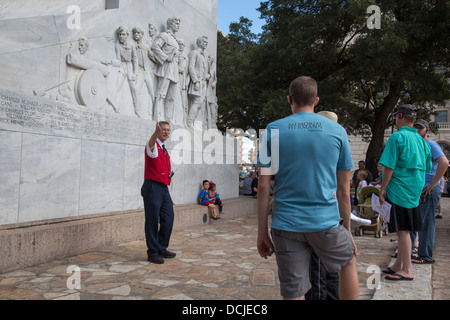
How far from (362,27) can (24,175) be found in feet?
34.0

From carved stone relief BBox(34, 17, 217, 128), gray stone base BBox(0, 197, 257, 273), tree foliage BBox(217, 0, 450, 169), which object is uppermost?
tree foliage BBox(217, 0, 450, 169)

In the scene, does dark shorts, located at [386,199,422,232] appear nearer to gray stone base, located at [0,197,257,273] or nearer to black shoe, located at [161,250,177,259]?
black shoe, located at [161,250,177,259]

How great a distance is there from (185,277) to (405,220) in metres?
2.62

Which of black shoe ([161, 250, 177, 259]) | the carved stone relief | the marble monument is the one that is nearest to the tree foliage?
the carved stone relief

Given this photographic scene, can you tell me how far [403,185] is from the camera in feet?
14.8

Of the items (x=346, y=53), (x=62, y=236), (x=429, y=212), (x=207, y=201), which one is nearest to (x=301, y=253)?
(x=429, y=212)

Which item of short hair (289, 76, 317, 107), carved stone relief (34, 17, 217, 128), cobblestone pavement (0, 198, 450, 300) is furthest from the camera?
carved stone relief (34, 17, 217, 128)

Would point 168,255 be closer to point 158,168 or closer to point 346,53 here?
point 158,168

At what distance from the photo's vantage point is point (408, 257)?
4.37 m

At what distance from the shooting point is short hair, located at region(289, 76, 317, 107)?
262 cm

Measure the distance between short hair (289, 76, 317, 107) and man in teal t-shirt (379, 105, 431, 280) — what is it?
7.31 ft

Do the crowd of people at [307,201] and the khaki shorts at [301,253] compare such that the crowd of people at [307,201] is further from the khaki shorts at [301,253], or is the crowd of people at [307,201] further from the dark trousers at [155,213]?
the dark trousers at [155,213]

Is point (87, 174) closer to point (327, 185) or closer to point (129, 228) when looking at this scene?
point (129, 228)
